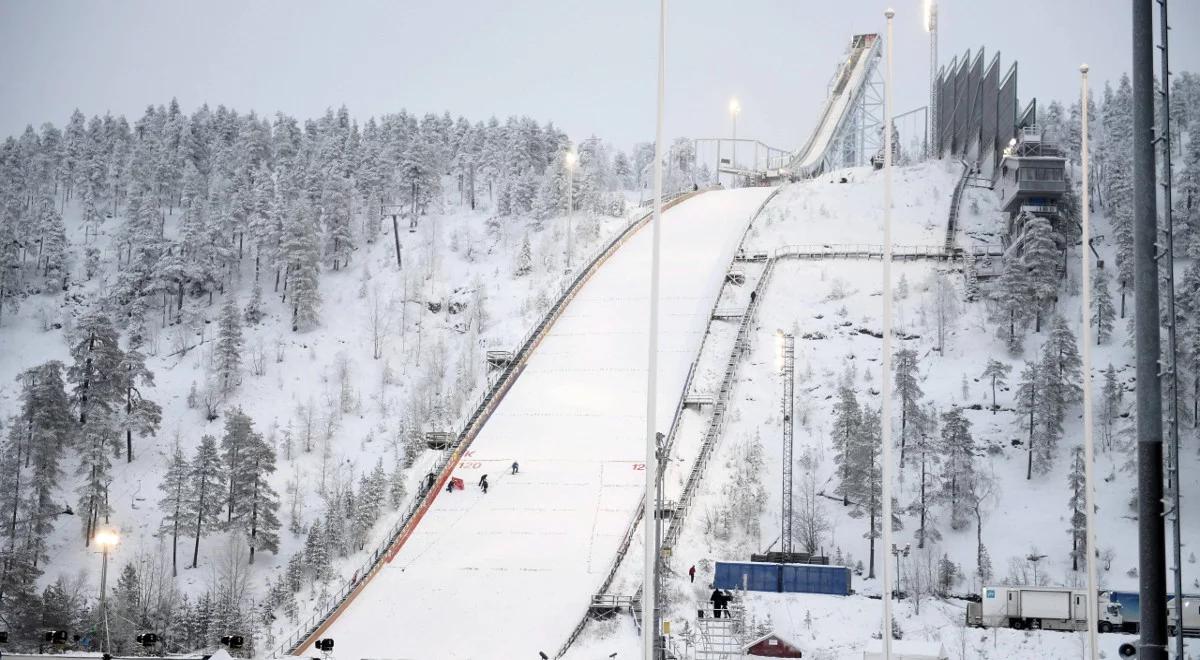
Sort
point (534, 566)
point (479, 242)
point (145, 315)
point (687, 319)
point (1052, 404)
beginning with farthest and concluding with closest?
1. point (479, 242)
2. point (145, 315)
3. point (687, 319)
4. point (1052, 404)
5. point (534, 566)

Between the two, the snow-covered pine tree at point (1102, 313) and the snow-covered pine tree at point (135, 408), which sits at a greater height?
the snow-covered pine tree at point (1102, 313)

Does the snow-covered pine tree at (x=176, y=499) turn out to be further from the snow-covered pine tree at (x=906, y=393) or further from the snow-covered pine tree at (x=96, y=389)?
the snow-covered pine tree at (x=906, y=393)

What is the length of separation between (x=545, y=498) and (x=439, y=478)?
203 inches

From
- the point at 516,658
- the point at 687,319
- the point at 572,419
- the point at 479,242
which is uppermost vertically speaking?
the point at 479,242

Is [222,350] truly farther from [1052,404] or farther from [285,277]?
[1052,404]

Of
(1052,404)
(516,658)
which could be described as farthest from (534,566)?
(1052,404)

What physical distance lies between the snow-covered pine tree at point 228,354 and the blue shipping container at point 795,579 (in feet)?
108

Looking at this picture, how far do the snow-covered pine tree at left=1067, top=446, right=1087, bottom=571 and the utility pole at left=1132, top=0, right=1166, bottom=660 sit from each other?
27.8m

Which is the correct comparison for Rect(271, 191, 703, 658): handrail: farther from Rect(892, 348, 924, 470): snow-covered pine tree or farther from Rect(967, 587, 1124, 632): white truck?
Rect(967, 587, 1124, 632): white truck

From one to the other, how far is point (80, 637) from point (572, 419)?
21881 mm

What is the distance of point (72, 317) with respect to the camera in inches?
2810

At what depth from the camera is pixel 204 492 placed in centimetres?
4600

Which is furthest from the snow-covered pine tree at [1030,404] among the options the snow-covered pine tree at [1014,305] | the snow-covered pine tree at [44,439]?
the snow-covered pine tree at [44,439]

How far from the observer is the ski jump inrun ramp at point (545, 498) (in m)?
34.0
